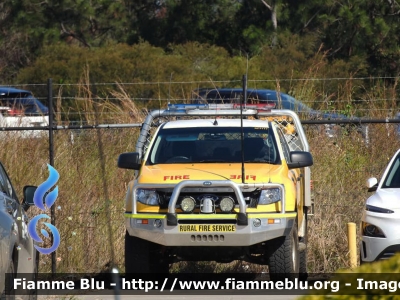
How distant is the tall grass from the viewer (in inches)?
484

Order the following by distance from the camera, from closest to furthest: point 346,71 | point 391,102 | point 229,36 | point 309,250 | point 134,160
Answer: point 134,160
point 309,250
point 391,102
point 346,71
point 229,36

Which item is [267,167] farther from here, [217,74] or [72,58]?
[72,58]

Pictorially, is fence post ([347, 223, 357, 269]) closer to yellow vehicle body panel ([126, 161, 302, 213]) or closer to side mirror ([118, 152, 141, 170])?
yellow vehicle body panel ([126, 161, 302, 213])

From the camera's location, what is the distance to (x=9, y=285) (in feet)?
23.4

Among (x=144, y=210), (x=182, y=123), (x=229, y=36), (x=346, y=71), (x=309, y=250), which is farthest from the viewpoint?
(x=229, y=36)

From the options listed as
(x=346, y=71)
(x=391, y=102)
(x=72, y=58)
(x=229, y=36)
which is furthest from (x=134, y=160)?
(x=229, y=36)

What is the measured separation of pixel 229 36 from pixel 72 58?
7.54 meters

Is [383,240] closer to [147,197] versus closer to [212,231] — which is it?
[212,231]

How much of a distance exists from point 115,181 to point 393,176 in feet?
14.7

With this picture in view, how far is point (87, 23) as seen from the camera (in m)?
39.0

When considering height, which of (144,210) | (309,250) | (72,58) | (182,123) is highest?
(72,58)

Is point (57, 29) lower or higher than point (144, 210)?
higher

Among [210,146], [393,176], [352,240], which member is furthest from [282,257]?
[393,176]

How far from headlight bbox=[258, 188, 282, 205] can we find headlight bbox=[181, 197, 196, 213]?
0.65 m
